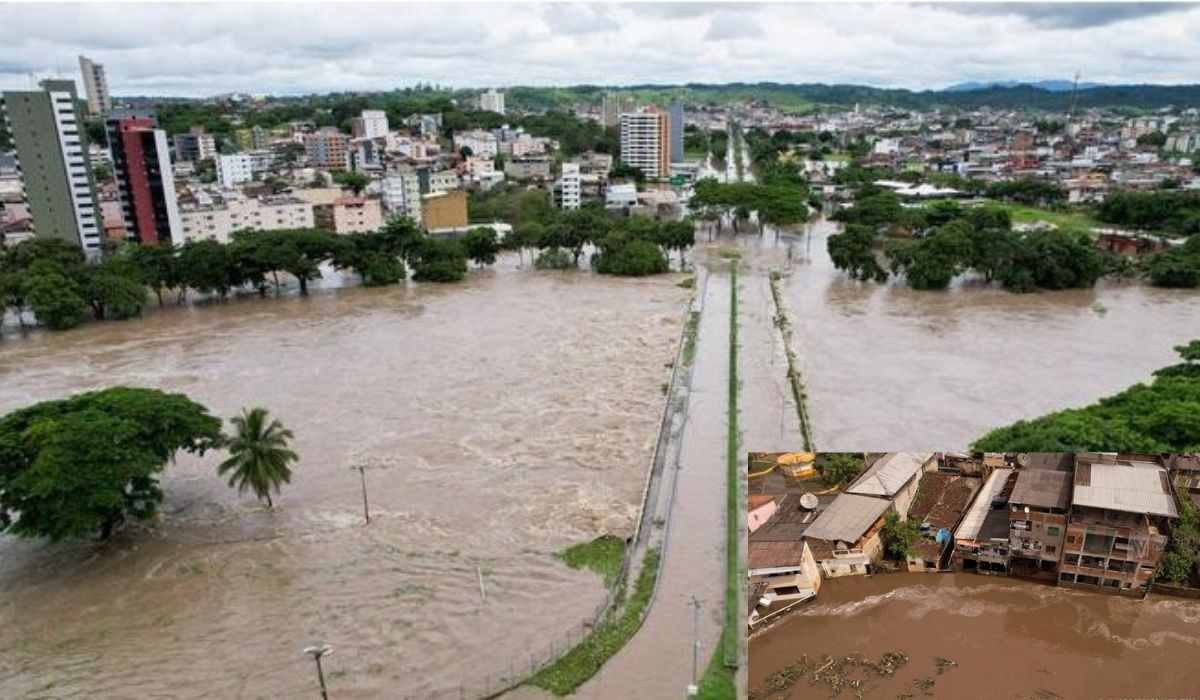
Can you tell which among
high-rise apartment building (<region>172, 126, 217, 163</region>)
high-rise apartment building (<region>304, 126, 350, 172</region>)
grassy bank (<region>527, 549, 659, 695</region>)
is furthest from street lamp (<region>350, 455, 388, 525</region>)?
high-rise apartment building (<region>172, 126, 217, 163</region>)

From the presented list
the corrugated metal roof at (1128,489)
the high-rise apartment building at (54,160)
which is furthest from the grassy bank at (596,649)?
the high-rise apartment building at (54,160)

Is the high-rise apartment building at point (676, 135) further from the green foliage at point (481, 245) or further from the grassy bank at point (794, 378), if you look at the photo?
the grassy bank at point (794, 378)

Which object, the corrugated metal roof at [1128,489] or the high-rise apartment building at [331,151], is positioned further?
the high-rise apartment building at [331,151]

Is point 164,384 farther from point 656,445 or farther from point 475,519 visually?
point 656,445

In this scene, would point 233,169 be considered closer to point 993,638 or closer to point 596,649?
point 596,649

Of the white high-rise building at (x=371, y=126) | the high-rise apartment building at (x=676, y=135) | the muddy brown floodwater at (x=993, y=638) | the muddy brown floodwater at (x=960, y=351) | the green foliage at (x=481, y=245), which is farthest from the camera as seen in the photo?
the white high-rise building at (x=371, y=126)

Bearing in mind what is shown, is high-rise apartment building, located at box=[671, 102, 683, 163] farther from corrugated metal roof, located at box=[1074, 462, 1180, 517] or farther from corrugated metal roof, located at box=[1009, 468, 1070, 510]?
corrugated metal roof, located at box=[1074, 462, 1180, 517]
